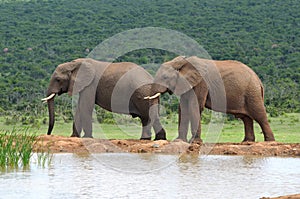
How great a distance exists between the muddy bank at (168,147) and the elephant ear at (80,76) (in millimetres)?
1868

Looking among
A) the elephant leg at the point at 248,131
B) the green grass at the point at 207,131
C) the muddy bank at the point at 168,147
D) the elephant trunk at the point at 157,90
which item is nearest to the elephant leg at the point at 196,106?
the muddy bank at the point at 168,147

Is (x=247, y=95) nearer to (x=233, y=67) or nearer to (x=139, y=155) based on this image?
(x=233, y=67)

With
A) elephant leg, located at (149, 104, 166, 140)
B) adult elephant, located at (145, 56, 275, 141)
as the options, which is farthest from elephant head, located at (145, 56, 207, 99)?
elephant leg, located at (149, 104, 166, 140)

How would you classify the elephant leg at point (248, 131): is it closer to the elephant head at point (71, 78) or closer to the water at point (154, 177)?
the water at point (154, 177)

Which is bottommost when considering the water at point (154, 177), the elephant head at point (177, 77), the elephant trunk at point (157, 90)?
the water at point (154, 177)

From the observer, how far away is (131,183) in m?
10.3

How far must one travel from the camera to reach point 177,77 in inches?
589

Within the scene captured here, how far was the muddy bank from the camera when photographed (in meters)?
14.0

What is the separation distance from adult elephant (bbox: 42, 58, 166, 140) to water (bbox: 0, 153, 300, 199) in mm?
2333

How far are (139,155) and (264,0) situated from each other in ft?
154

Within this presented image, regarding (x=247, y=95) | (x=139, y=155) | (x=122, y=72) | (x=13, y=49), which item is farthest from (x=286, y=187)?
(x=13, y=49)

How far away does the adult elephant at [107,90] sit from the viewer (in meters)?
16.0

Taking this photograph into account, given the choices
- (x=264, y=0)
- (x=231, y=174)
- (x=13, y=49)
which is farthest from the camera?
(x=264, y=0)

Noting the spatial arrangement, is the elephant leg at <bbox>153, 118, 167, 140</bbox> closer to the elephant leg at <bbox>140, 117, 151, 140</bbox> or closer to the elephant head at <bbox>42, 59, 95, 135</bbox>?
the elephant leg at <bbox>140, 117, 151, 140</bbox>
